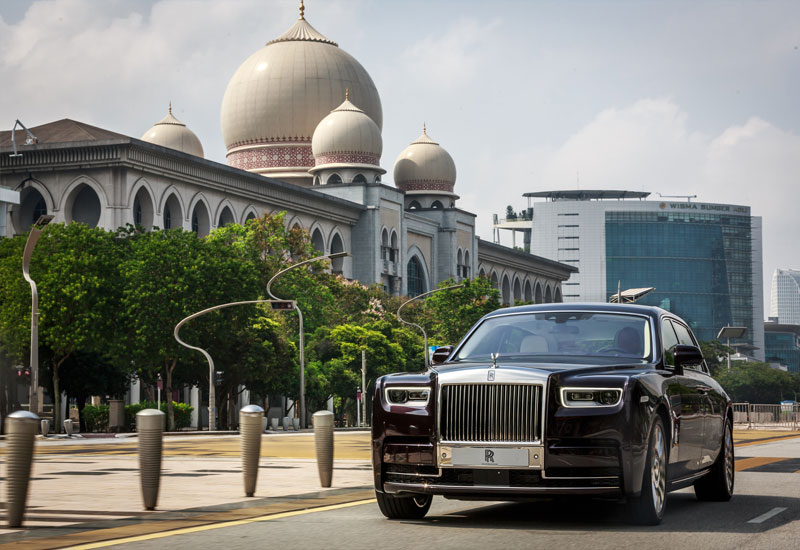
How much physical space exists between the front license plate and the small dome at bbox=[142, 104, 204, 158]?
77.6 metres

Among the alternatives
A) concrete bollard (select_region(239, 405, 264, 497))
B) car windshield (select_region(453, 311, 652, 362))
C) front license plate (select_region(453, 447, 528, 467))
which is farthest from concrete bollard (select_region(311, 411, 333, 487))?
front license plate (select_region(453, 447, 528, 467))

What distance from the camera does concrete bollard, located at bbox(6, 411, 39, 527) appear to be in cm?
948

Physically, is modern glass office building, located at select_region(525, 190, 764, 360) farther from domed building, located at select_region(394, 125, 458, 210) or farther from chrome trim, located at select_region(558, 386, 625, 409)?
chrome trim, located at select_region(558, 386, 625, 409)

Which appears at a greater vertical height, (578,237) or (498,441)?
(578,237)

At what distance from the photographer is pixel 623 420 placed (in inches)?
365

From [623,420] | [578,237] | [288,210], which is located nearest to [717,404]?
[623,420]

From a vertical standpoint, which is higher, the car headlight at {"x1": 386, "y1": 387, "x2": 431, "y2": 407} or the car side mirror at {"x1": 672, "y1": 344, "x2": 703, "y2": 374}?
the car side mirror at {"x1": 672, "y1": 344, "x2": 703, "y2": 374}

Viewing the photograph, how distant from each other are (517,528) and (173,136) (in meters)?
79.0

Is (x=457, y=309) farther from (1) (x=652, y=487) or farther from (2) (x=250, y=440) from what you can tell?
(1) (x=652, y=487)

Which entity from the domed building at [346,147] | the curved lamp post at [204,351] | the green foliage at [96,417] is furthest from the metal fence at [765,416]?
the domed building at [346,147]

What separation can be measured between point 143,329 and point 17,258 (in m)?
5.45

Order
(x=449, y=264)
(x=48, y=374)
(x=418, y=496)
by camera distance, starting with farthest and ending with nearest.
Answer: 1. (x=449, y=264)
2. (x=48, y=374)
3. (x=418, y=496)

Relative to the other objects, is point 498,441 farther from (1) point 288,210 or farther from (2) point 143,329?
(1) point 288,210

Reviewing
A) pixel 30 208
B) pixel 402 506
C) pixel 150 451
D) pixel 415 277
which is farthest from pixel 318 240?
→ pixel 402 506
